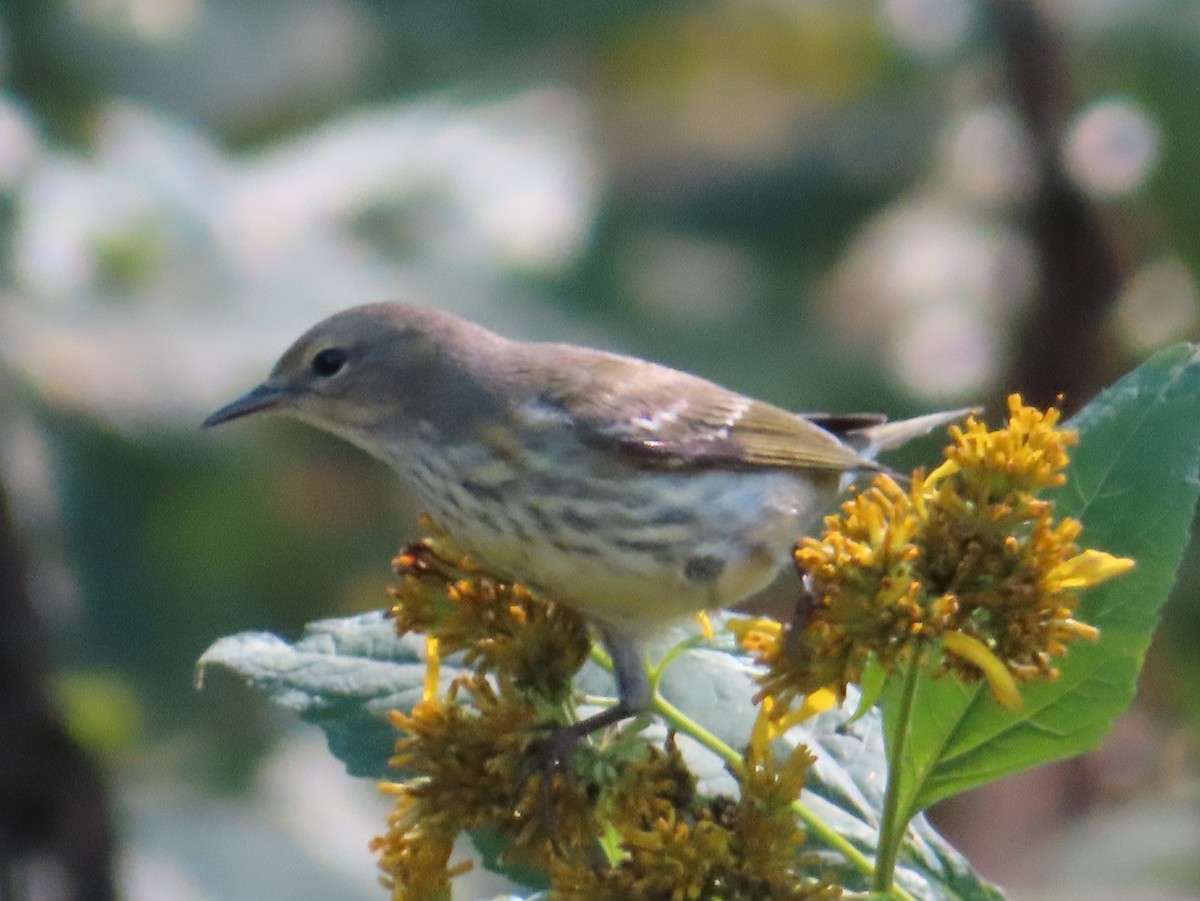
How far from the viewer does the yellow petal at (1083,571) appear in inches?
89.7

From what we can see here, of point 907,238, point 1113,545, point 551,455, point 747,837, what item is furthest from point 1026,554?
point 907,238

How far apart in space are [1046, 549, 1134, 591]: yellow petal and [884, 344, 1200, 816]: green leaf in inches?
8.3

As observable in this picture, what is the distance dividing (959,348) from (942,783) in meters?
5.05

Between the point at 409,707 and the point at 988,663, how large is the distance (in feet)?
3.12

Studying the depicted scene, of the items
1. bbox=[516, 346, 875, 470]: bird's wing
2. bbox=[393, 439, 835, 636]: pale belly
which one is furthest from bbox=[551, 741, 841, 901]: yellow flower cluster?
bbox=[516, 346, 875, 470]: bird's wing

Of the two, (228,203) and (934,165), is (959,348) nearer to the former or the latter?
(934,165)

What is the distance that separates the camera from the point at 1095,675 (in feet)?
8.29

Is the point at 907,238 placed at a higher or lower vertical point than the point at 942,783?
higher

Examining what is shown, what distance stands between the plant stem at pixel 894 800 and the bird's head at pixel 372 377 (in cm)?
148

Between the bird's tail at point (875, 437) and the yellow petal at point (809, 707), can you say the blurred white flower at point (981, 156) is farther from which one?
the yellow petal at point (809, 707)

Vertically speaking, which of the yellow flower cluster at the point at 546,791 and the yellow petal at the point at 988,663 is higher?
the yellow petal at the point at 988,663

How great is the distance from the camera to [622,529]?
3275 millimetres

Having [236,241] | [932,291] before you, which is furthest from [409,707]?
[932,291]

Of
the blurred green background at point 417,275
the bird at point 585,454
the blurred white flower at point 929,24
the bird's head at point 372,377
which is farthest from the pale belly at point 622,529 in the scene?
the blurred white flower at point 929,24
